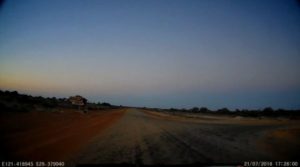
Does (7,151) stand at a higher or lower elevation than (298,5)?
lower

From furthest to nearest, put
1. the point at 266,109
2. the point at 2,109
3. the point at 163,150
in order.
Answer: the point at 266,109
the point at 2,109
the point at 163,150

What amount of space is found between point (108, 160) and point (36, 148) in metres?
2.79

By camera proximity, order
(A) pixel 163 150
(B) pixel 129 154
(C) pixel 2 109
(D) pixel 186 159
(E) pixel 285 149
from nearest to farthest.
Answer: (D) pixel 186 159
(B) pixel 129 154
(A) pixel 163 150
(E) pixel 285 149
(C) pixel 2 109

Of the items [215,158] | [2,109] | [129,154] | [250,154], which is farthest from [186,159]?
[2,109]

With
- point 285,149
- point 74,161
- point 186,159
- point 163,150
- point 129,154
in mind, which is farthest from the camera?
point 285,149

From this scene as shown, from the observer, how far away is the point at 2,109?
28875 millimetres

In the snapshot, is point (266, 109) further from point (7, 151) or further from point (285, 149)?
point (7, 151)

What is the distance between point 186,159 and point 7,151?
569 centimetres

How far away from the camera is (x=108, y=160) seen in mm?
10508

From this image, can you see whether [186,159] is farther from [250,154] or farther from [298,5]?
[298,5]

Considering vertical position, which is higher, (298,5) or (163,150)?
(298,5)

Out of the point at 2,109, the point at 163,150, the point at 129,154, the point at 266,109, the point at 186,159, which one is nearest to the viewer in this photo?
the point at 186,159

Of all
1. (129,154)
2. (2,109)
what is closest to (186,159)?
(129,154)

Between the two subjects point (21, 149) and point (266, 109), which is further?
point (266, 109)
